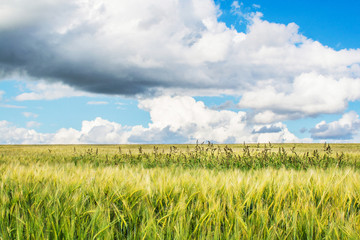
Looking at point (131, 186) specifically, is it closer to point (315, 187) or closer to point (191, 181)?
point (191, 181)

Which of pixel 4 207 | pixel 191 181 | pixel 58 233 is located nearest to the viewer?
pixel 58 233

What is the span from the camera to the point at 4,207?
2.97 m

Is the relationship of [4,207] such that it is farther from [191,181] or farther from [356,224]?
[356,224]

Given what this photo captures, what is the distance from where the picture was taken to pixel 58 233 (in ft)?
7.99

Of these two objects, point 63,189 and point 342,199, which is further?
point 63,189

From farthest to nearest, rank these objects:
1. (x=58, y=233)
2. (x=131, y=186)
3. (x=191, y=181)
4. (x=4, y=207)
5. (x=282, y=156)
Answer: (x=282, y=156) < (x=191, y=181) < (x=131, y=186) < (x=4, y=207) < (x=58, y=233)

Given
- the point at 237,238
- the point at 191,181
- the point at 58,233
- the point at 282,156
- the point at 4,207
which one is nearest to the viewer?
the point at 237,238

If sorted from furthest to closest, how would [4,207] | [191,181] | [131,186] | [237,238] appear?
1. [191,181]
2. [131,186]
3. [4,207]
4. [237,238]

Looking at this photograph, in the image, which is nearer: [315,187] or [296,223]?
[296,223]

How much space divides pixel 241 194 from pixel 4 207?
97.6 inches

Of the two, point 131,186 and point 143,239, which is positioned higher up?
point 131,186

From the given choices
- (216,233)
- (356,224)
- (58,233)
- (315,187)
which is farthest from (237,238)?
(315,187)

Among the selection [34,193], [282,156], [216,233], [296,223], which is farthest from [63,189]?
[282,156]

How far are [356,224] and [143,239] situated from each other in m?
1.85
